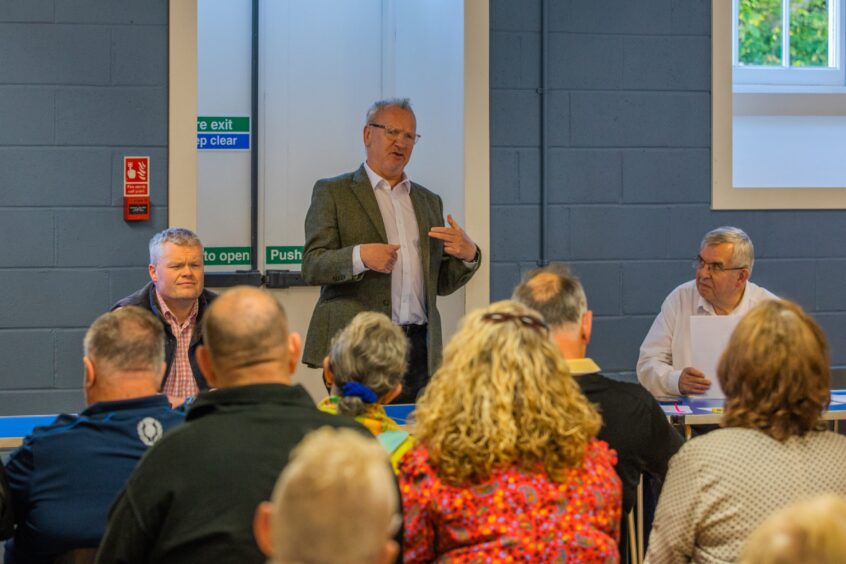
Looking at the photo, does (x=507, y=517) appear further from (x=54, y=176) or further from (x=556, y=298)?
(x=54, y=176)

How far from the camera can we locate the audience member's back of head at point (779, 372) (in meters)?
2.06

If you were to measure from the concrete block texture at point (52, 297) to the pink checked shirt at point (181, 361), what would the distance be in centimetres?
111

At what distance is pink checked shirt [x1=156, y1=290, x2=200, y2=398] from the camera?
11.2ft

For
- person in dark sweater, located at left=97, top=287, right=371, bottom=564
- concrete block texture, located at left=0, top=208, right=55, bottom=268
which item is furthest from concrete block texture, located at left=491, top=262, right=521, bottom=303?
person in dark sweater, located at left=97, top=287, right=371, bottom=564

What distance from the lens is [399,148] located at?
4.14 metres

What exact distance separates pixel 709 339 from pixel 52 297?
2.59 meters

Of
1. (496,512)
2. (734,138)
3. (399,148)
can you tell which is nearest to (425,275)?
(399,148)

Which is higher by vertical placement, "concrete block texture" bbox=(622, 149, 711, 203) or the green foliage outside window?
the green foliage outside window

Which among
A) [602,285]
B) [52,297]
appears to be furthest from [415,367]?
[52,297]

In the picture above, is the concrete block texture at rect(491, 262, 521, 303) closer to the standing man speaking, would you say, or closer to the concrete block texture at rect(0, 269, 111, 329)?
the standing man speaking

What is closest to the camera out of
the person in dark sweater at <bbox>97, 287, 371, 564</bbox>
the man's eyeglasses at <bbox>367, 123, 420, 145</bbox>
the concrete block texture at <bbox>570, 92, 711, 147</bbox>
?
the person in dark sweater at <bbox>97, 287, 371, 564</bbox>

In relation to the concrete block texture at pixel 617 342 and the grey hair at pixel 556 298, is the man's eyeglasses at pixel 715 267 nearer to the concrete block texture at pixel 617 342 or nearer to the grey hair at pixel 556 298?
the concrete block texture at pixel 617 342

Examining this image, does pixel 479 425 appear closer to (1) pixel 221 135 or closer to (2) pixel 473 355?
(2) pixel 473 355

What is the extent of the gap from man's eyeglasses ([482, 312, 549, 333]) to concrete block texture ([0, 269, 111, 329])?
287cm
